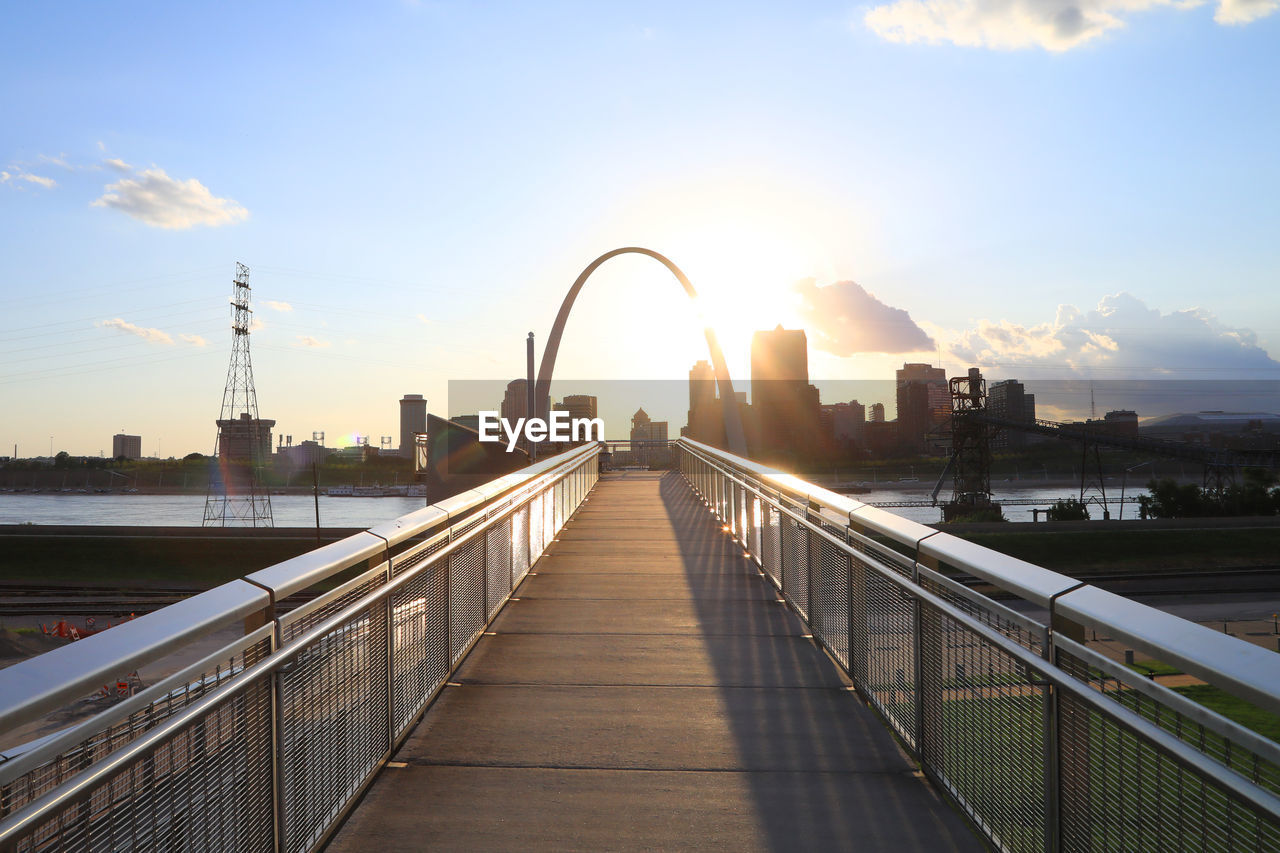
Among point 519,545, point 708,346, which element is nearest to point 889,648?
point 519,545

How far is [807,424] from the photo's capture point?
98.4 meters

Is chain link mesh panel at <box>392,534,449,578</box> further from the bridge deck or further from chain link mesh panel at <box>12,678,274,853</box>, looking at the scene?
chain link mesh panel at <box>12,678,274,853</box>

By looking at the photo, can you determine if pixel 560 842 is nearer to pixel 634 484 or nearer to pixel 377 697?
pixel 377 697

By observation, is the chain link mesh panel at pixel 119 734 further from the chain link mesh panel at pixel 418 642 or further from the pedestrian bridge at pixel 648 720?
the chain link mesh panel at pixel 418 642

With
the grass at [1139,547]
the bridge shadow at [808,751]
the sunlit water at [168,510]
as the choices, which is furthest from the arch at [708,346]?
the bridge shadow at [808,751]

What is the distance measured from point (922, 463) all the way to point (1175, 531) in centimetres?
9150

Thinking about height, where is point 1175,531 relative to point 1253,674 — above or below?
below

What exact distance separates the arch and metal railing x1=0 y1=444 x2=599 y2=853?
4221 cm

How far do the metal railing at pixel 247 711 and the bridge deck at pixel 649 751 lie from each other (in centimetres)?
30

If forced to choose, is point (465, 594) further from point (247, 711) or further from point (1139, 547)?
point (1139, 547)

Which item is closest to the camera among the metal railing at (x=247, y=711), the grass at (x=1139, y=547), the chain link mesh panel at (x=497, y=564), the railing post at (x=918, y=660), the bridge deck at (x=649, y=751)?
the metal railing at (x=247, y=711)

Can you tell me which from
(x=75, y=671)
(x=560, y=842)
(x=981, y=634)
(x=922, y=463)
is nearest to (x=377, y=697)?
(x=560, y=842)

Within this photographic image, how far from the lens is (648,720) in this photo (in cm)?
447

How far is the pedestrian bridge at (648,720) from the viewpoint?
6.35 ft
